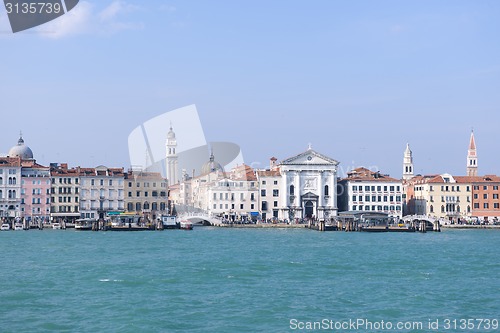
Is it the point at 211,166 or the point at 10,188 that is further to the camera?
the point at 211,166

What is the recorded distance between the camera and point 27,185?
200 feet

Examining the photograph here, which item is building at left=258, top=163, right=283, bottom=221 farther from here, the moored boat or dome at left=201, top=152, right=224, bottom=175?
dome at left=201, top=152, right=224, bottom=175

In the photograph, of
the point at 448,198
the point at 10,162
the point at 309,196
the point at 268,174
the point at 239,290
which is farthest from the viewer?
the point at 448,198

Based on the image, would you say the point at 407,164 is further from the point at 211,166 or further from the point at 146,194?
the point at 146,194

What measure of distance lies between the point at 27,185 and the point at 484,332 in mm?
49658

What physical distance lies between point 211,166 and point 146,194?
53.7ft

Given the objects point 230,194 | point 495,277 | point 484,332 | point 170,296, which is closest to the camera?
point 484,332

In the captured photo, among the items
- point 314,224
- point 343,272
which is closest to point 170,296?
point 343,272

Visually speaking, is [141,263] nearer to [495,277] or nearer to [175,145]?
[495,277]

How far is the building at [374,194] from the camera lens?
224ft

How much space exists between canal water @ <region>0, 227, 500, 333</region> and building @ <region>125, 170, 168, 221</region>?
31474mm

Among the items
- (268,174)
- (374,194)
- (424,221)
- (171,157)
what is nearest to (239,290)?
(424,221)

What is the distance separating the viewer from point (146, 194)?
66.2 metres

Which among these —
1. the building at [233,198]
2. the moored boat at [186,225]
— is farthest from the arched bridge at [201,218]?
the building at [233,198]
